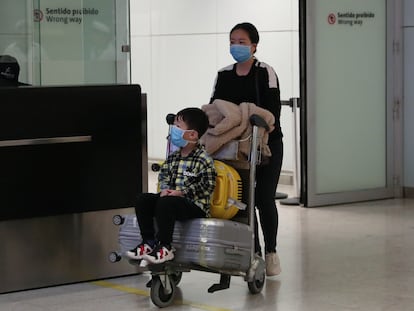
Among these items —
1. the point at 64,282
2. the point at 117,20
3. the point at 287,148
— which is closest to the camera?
the point at 64,282

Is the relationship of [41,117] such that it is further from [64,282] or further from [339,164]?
[339,164]

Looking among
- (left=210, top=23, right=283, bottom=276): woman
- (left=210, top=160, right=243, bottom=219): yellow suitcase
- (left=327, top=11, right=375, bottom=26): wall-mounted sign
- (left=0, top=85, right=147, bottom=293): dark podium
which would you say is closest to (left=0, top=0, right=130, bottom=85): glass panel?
(left=0, top=85, right=147, bottom=293): dark podium

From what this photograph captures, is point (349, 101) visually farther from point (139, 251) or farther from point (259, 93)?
point (139, 251)

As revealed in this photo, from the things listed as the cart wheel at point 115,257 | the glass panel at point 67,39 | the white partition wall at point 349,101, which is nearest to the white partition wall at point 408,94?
the white partition wall at point 349,101

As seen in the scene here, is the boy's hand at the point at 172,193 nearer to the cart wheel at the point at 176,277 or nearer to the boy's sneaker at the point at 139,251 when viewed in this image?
the boy's sneaker at the point at 139,251

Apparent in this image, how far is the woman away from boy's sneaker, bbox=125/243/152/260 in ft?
3.59

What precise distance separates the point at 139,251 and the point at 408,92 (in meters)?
6.00

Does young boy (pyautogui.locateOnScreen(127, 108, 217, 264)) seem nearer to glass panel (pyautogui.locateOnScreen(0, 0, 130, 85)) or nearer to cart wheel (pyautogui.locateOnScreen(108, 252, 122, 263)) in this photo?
cart wheel (pyautogui.locateOnScreen(108, 252, 122, 263))

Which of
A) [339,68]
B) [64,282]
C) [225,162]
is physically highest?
[339,68]

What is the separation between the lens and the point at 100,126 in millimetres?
7078

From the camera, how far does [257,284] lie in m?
6.66

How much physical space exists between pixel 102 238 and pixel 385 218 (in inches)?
144

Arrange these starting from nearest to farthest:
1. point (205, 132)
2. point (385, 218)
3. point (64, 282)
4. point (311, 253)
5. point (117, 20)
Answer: point (205, 132) < point (64, 282) < point (117, 20) < point (311, 253) < point (385, 218)

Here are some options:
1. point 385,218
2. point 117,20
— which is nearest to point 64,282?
point 117,20
